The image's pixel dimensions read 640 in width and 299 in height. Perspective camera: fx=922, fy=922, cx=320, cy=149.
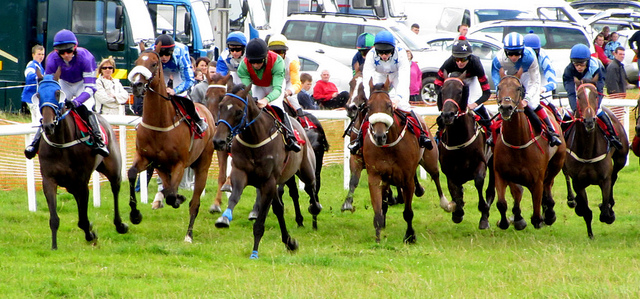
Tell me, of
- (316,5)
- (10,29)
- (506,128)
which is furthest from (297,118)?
(316,5)

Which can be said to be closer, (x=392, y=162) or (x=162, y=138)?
(x=392, y=162)

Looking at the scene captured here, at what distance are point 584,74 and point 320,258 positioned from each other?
185 inches

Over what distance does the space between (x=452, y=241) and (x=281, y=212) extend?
2273mm

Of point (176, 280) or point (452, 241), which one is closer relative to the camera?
point (176, 280)

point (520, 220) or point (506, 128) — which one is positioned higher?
point (506, 128)

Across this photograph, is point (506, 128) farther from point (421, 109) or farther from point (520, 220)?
point (421, 109)

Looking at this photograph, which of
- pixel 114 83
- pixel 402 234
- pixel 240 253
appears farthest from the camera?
pixel 114 83

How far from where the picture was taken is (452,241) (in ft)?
34.8

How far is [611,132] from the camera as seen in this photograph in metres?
11.1

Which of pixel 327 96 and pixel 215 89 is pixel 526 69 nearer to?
pixel 215 89

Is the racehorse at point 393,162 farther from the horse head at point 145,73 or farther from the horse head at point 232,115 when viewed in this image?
the horse head at point 145,73

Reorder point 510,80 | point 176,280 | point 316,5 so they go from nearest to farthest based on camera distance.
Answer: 1. point 176,280
2. point 510,80
3. point 316,5

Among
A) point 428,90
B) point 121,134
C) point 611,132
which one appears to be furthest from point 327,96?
point 611,132

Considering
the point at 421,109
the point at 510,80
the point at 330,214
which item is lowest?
the point at 330,214
